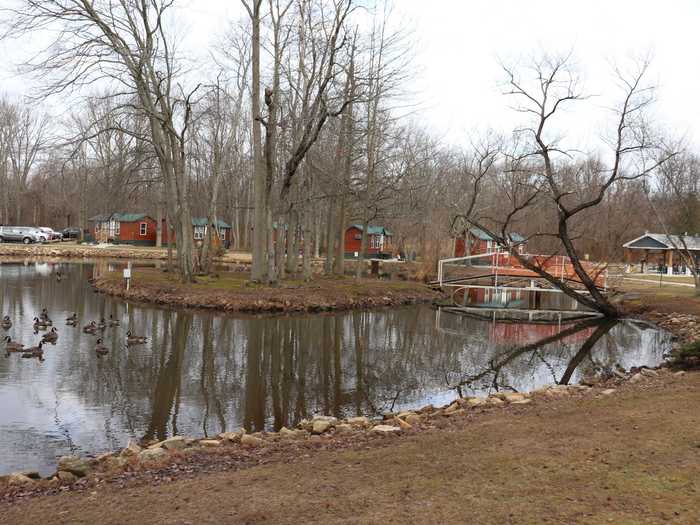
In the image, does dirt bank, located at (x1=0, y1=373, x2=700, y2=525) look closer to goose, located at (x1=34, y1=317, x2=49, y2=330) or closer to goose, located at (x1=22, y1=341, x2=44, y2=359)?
goose, located at (x1=22, y1=341, x2=44, y2=359)

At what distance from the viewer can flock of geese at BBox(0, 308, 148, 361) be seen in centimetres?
1241

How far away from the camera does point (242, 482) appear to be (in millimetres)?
5434

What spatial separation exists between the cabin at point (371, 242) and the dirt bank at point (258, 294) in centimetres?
2520

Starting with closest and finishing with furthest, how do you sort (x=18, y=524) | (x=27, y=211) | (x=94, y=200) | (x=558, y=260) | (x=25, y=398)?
(x=18, y=524)
(x=25, y=398)
(x=558, y=260)
(x=94, y=200)
(x=27, y=211)

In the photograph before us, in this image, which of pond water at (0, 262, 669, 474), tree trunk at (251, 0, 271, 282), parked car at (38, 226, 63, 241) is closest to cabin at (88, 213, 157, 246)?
parked car at (38, 226, 63, 241)

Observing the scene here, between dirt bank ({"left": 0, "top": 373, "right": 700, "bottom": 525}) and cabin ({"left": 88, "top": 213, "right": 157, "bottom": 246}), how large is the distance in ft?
169

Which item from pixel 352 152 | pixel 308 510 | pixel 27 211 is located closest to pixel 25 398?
pixel 308 510

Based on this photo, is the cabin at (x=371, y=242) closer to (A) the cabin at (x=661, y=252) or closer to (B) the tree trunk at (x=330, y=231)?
(A) the cabin at (x=661, y=252)

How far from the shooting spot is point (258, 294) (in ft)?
68.7

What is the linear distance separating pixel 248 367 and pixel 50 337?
4.96 meters

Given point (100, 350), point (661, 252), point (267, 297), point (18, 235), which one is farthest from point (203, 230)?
point (100, 350)

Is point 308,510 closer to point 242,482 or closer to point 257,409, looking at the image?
point 242,482

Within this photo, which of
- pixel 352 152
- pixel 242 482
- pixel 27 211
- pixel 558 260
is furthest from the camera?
pixel 27 211

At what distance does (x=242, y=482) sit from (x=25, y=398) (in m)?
5.73
